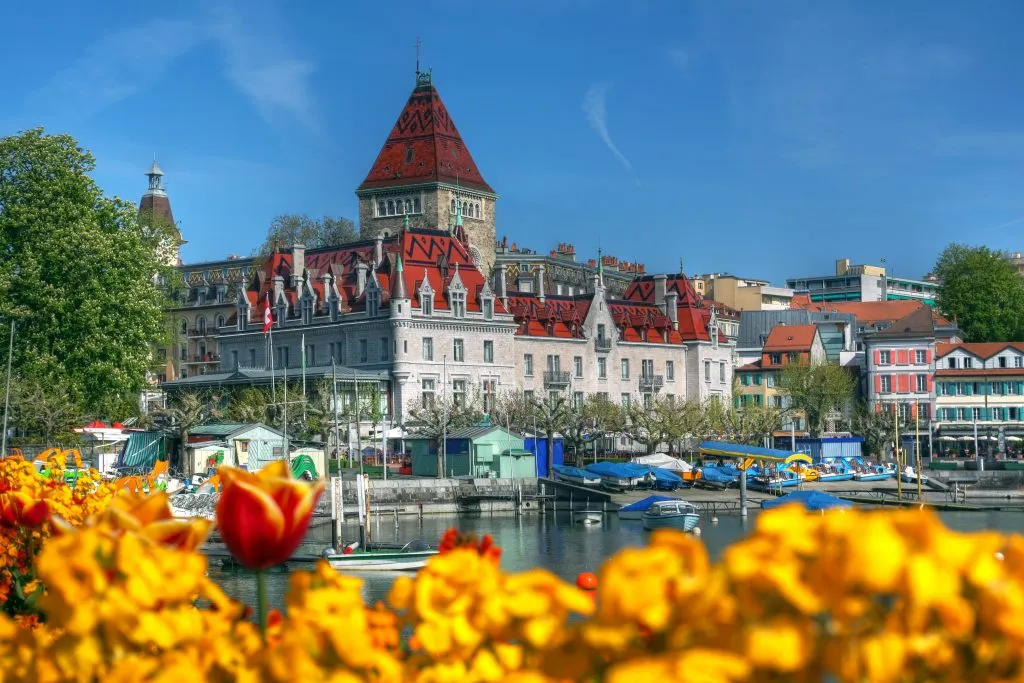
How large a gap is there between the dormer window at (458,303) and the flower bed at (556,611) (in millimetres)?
89177

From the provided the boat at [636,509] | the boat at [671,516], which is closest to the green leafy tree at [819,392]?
the boat at [636,509]

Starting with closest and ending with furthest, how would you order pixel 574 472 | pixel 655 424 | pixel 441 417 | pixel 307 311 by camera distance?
1. pixel 574 472
2. pixel 441 417
3. pixel 655 424
4. pixel 307 311

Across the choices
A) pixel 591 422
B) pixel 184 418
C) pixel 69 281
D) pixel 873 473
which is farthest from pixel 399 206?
pixel 69 281

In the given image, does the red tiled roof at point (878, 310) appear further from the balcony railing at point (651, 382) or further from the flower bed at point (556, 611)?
the flower bed at point (556, 611)

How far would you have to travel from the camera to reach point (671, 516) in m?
60.3

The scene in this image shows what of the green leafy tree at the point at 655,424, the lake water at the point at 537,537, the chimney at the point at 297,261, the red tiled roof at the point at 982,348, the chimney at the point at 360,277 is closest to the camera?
the lake water at the point at 537,537

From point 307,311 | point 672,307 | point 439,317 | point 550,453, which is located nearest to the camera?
point 550,453

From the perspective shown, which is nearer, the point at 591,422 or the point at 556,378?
the point at 591,422

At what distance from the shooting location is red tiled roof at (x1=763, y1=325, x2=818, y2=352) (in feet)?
401

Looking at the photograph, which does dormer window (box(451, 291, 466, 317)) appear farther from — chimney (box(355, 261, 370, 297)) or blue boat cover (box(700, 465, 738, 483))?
blue boat cover (box(700, 465, 738, 483))

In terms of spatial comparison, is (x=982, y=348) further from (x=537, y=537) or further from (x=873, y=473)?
(x=537, y=537)

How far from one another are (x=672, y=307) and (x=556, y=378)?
18.0m

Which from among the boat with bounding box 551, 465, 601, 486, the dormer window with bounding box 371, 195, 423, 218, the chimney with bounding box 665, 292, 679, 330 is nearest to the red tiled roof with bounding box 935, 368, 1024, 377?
the chimney with bounding box 665, 292, 679, 330

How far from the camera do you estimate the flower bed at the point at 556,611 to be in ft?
13.9
